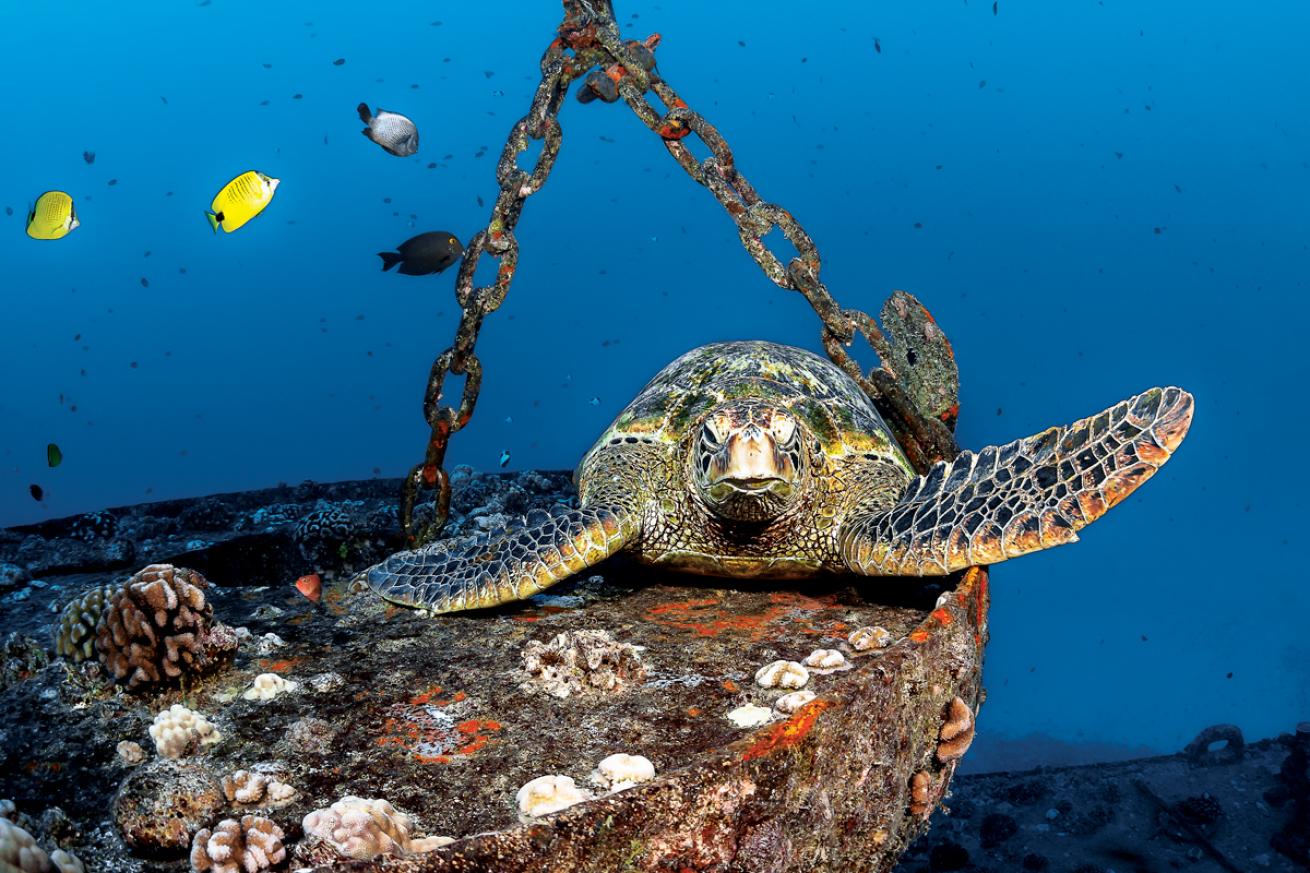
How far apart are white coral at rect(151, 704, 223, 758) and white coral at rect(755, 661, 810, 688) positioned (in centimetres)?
149

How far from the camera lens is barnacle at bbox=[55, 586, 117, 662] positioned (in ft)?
9.04

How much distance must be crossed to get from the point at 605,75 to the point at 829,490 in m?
2.13

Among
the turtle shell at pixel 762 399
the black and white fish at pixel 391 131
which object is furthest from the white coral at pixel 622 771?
the black and white fish at pixel 391 131

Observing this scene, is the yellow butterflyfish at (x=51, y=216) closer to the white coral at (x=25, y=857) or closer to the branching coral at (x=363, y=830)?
the white coral at (x=25, y=857)

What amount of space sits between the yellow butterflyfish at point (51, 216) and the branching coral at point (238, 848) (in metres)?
5.75

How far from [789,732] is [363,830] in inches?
34.2

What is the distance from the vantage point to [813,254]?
3836 millimetres

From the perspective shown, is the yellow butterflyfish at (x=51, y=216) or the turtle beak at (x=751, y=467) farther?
the yellow butterflyfish at (x=51, y=216)

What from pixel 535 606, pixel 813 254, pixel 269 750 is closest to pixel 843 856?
pixel 269 750

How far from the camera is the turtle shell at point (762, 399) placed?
3.96 metres

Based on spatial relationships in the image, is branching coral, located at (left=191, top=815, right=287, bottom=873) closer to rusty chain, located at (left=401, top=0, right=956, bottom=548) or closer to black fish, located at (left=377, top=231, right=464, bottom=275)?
rusty chain, located at (left=401, top=0, right=956, bottom=548)

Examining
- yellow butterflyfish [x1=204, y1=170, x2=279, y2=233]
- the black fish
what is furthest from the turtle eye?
yellow butterflyfish [x1=204, y1=170, x2=279, y2=233]

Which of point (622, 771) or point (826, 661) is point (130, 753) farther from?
point (826, 661)

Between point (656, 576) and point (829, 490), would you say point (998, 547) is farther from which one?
point (656, 576)
